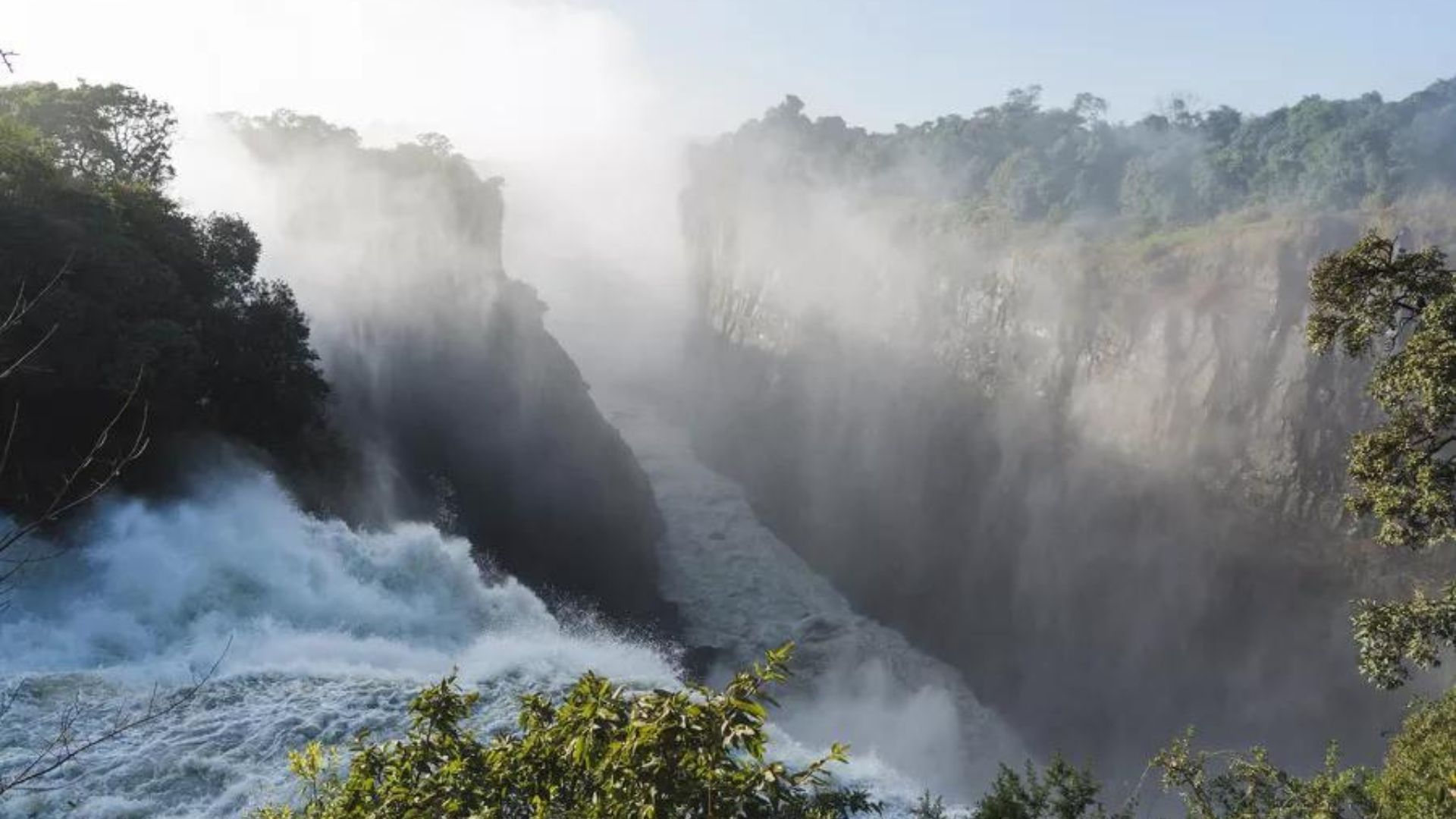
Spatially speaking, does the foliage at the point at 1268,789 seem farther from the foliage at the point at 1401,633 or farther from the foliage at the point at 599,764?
the foliage at the point at 599,764

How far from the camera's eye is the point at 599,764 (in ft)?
16.7

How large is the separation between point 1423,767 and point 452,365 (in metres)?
41.4

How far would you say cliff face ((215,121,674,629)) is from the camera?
3831cm

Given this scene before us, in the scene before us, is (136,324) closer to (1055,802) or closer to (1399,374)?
(1055,802)

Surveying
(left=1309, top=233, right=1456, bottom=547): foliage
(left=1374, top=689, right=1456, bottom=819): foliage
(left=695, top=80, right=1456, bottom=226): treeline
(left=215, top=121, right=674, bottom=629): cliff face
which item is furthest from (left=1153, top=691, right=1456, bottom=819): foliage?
(left=695, top=80, right=1456, bottom=226): treeline

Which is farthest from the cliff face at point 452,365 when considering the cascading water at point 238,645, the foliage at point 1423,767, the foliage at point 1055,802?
the foliage at point 1423,767

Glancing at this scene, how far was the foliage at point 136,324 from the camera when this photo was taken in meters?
21.0

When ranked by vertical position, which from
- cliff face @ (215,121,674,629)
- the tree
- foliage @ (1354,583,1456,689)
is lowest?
foliage @ (1354,583,1456,689)

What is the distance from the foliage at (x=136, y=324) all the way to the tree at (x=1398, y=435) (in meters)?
19.6

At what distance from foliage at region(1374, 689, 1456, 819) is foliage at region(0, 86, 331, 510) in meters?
20.7

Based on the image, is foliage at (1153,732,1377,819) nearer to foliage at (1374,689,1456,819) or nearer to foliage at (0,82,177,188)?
foliage at (1374,689,1456,819)

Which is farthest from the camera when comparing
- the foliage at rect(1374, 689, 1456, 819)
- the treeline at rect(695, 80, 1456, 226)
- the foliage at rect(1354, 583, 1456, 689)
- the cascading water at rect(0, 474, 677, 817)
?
the treeline at rect(695, 80, 1456, 226)

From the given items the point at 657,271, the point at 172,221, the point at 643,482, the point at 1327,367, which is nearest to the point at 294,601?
the point at 172,221

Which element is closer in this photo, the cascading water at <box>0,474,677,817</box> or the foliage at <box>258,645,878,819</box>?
the foliage at <box>258,645,878,819</box>
